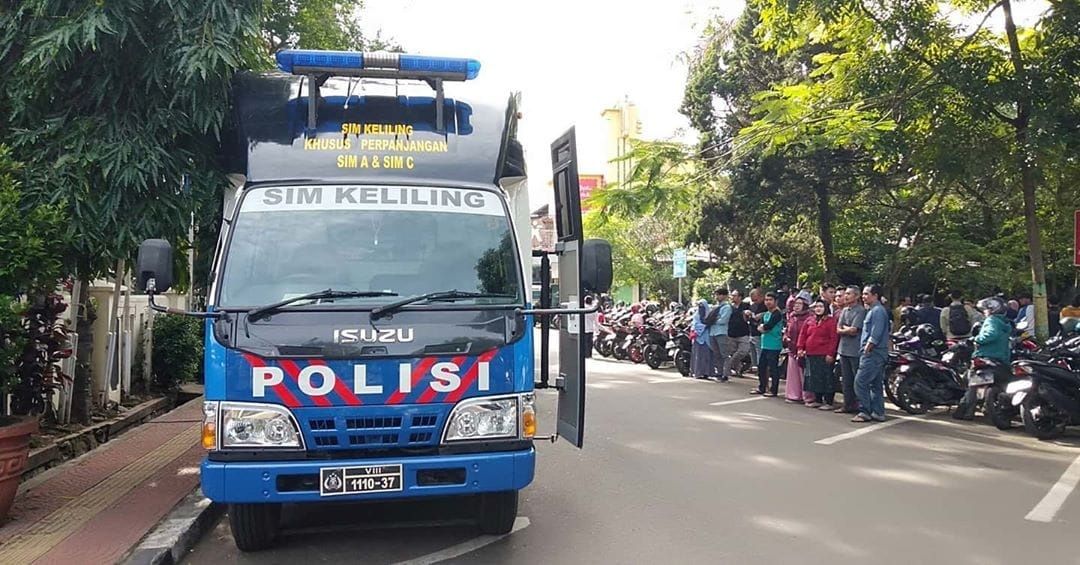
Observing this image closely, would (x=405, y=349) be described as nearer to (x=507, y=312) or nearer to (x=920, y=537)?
(x=507, y=312)

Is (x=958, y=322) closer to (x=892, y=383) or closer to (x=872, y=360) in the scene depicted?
(x=892, y=383)

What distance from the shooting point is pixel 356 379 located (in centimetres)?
454

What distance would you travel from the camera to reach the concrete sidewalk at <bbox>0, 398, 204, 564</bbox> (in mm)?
5000

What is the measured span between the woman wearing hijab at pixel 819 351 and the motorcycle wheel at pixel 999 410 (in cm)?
189

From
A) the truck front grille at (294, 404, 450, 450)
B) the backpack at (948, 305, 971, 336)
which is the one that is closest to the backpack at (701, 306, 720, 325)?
the backpack at (948, 305, 971, 336)

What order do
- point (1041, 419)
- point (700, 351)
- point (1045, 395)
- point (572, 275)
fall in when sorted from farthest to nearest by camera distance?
point (700, 351) < point (1041, 419) < point (1045, 395) < point (572, 275)

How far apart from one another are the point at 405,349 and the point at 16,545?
277 centimetres

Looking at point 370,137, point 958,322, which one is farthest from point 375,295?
point 958,322

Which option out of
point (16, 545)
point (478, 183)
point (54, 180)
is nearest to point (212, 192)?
point (54, 180)

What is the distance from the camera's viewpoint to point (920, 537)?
17.7 feet

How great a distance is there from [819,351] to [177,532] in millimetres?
8254

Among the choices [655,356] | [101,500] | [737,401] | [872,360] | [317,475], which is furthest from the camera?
[655,356]

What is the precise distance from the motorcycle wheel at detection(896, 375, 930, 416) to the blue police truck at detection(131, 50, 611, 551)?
21.4ft

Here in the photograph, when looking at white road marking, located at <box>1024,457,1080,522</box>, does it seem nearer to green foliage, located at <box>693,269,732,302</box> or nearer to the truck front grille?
the truck front grille
